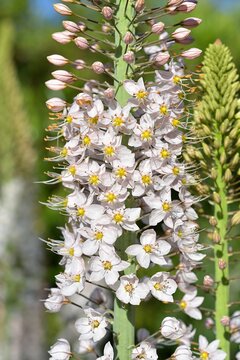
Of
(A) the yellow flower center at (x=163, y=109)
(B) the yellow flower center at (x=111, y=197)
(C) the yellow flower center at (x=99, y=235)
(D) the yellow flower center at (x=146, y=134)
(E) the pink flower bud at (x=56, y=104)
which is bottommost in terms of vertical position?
(C) the yellow flower center at (x=99, y=235)

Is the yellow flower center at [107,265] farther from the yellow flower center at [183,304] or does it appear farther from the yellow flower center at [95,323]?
the yellow flower center at [183,304]

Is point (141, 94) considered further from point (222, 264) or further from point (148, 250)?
point (222, 264)

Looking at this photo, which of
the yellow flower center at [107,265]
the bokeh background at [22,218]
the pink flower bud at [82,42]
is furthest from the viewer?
the bokeh background at [22,218]

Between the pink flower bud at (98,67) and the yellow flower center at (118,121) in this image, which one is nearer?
the yellow flower center at (118,121)

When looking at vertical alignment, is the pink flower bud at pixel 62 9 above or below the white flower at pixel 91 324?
above

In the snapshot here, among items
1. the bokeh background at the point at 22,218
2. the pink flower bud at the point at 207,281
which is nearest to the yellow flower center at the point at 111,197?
the pink flower bud at the point at 207,281

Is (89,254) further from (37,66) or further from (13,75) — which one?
(37,66)
